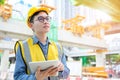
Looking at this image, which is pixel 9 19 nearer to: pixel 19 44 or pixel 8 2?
pixel 8 2

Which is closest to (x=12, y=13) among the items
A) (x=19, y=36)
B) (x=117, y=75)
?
(x=19, y=36)

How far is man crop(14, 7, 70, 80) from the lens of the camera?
1.11 m

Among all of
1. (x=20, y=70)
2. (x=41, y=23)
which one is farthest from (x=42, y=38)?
(x=20, y=70)

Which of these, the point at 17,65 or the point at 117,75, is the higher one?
the point at 17,65

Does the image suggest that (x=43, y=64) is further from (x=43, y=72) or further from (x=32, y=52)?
(x=32, y=52)

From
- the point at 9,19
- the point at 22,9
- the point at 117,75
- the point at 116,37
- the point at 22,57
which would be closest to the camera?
the point at 22,57

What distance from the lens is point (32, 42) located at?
1.26 m

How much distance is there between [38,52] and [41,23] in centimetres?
16

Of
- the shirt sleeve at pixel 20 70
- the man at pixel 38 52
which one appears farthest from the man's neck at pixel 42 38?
the shirt sleeve at pixel 20 70

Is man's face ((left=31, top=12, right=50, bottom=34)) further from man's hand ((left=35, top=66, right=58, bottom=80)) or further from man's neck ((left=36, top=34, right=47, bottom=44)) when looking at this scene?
man's hand ((left=35, top=66, right=58, bottom=80))

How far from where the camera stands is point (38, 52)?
3.97ft

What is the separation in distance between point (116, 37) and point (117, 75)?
2.68 metres

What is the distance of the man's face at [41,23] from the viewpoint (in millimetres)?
1250

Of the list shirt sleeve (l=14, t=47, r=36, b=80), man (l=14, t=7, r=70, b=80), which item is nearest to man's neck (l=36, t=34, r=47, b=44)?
man (l=14, t=7, r=70, b=80)
